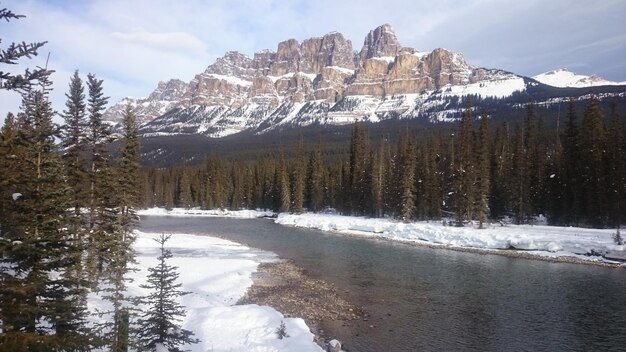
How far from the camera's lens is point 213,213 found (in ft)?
368

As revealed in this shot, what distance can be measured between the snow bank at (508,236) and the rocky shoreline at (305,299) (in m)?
24.3

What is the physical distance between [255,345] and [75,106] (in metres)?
19.1

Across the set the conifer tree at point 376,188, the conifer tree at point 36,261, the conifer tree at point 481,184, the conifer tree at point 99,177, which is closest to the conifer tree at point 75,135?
the conifer tree at point 99,177

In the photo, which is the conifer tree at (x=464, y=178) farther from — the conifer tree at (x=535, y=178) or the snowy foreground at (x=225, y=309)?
the snowy foreground at (x=225, y=309)

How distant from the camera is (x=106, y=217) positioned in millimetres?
26781

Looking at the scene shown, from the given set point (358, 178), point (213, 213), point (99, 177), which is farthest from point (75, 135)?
point (213, 213)

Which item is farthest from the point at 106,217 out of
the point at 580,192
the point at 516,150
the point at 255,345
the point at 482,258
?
the point at 516,150

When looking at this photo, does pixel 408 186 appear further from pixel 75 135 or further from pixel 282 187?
pixel 75 135

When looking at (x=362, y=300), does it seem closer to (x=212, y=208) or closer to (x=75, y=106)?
(x=75, y=106)

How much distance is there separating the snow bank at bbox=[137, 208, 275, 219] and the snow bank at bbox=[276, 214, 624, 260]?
4121 cm

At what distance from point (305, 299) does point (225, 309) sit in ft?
22.9

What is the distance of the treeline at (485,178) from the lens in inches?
2105

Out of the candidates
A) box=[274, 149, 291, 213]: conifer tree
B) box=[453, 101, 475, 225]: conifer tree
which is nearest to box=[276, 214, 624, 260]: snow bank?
box=[453, 101, 475, 225]: conifer tree

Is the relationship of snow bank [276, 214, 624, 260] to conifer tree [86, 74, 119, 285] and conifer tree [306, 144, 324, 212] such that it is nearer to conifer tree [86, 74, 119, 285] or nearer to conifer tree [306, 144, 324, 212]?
conifer tree [306, 144, 324, 212]
